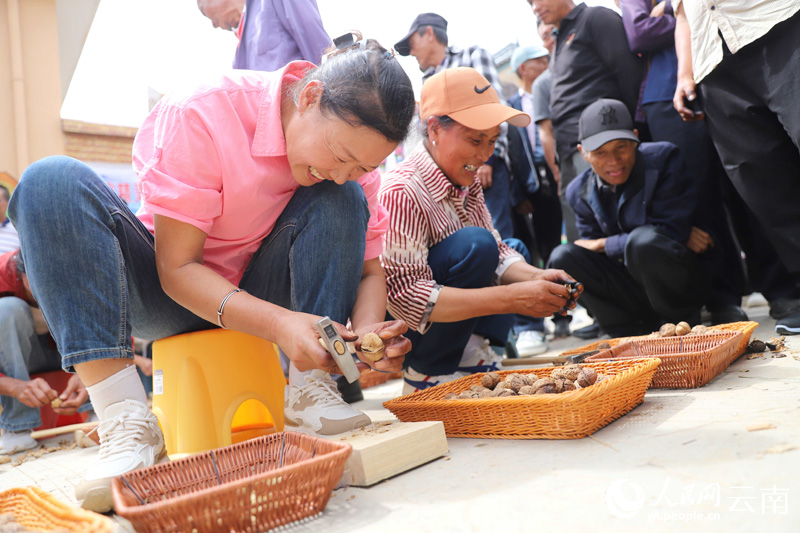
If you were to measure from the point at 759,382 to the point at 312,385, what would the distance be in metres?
1.25

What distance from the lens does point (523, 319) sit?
12.0ft

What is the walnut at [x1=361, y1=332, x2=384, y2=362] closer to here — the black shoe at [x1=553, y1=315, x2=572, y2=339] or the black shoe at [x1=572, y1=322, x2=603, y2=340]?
the black shoe at [x1=572, y1=322, x2=603, y2=340]

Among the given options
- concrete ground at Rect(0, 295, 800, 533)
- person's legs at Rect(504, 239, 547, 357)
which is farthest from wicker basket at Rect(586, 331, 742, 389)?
person's legs at Rect(504, 239, 547, 357)

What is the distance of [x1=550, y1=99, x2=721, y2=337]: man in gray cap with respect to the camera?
290 cm

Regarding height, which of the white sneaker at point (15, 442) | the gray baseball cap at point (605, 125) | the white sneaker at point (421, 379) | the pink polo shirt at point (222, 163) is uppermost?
the gray baseball cap at point (605, 125)

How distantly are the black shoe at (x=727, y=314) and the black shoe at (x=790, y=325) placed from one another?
57cm

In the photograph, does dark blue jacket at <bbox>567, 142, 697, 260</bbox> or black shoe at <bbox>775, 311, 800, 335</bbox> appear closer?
black shoe at <bbox>775, 311, 800, 335</bbox>

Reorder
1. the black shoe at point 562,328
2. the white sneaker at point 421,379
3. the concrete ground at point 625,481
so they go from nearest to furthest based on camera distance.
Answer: the concrete ground at point 625,481 < the white sneaker at point 421,379 < the black shoe at point 562,328

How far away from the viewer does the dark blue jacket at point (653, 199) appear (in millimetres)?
2941

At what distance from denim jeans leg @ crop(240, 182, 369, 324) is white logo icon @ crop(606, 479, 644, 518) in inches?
33.3

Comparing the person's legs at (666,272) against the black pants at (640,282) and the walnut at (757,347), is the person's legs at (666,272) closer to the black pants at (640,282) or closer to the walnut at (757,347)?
the black pants at (640,282)

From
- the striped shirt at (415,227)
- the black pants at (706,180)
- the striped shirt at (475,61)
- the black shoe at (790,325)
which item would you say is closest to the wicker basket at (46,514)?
the striped shirt at (415,227)

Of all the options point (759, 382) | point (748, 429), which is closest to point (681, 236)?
point (759, 382)

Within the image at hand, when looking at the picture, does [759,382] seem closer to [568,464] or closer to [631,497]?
[568,464]
